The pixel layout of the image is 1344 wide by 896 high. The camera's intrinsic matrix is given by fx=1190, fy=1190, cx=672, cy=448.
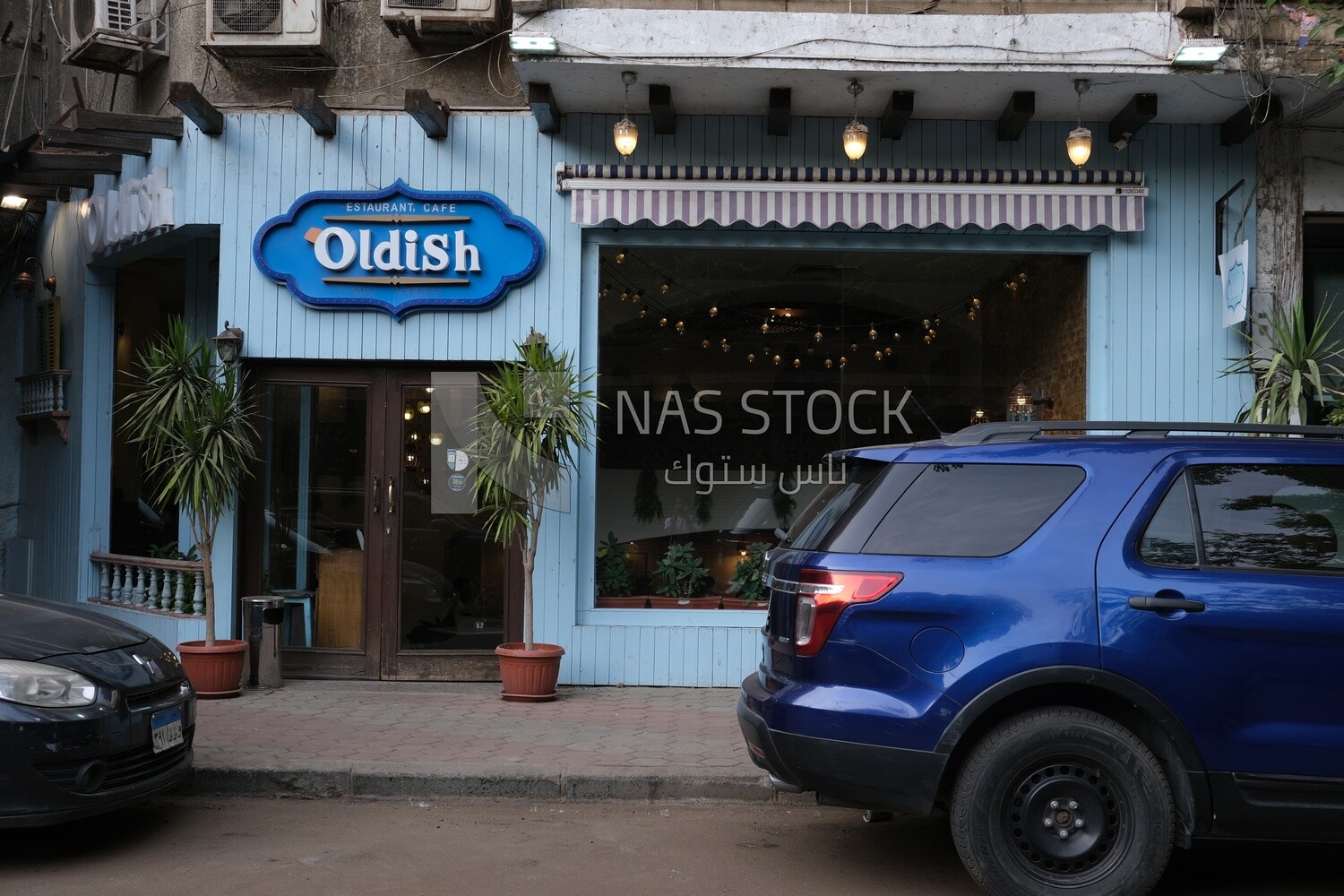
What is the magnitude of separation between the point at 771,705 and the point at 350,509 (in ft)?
18.5

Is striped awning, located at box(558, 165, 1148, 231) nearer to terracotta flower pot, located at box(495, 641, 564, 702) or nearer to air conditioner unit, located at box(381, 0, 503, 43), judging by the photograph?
air conditioner unit, located at box(381, 0, 503, 43)

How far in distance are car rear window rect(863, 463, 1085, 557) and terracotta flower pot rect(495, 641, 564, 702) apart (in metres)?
4.34

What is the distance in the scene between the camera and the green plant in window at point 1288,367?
840 centimetres

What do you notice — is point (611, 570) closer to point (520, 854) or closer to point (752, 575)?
point (752, 575)

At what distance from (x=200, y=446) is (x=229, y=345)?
85cm

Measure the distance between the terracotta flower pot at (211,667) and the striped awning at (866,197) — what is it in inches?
160

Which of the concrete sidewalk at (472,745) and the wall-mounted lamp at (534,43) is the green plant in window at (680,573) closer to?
the concrete sidewalk at (472,745)

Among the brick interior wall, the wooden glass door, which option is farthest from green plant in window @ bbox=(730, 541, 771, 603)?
the brick interior wall

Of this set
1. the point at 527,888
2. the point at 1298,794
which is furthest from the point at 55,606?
the point at 1298,794

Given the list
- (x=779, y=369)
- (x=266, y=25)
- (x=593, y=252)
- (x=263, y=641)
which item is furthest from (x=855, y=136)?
(x=263, y=641)

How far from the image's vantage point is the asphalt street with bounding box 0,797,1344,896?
4.94 metres

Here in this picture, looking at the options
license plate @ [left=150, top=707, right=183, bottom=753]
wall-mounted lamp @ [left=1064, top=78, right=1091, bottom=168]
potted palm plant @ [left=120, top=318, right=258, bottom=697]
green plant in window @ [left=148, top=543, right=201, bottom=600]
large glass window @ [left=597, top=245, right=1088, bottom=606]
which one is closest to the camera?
license plate @ [left=150, top=707, right=183, bottom=753]

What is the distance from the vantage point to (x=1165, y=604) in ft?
14.7

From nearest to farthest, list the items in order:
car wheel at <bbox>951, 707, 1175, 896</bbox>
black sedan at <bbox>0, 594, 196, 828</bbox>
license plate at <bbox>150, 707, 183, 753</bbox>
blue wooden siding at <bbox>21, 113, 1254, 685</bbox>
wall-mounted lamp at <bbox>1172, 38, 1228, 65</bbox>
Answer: car wheel at <bbox>951, 707, 1175, 896</bbox>
black sedan at <bbox>0, 594, 196, 828</bbox>
license plate at <bbox>150, 707, 183, 753</bbox>
wall-mounted lamp at <bbox>1172, 38, 1228, 65</bbox>
blue wooden siding at <bbox>21, 113, 1254, 685</bbox>
